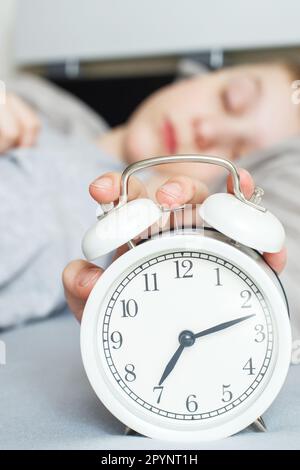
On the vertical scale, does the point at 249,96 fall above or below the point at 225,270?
below

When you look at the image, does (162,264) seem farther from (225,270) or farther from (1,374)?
(1,374)

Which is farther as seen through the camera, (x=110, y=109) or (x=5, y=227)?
(x=110, y=109)

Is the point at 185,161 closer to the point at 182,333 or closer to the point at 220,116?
the point at 182,333

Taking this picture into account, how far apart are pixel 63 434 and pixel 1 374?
9.3 inches

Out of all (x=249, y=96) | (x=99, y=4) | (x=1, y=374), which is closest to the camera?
(x=1, y=374)

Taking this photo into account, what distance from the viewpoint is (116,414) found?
1.99 ft

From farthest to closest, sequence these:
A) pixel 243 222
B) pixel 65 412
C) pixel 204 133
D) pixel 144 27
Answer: pixel 144 27
pixel 204 133
pixel 65 412
pixel 243 222

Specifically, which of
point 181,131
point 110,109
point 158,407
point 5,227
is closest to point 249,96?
point 181,131

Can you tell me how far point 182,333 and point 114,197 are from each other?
0.15 metres

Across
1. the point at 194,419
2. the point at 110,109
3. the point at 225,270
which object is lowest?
the point at 110,109

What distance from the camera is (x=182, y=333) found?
604 mm

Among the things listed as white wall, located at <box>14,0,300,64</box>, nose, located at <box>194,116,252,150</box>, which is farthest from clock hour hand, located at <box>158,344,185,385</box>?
white wall, located at <box>14,0,300,64</box>

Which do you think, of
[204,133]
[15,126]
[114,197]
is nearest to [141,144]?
[204,133]
